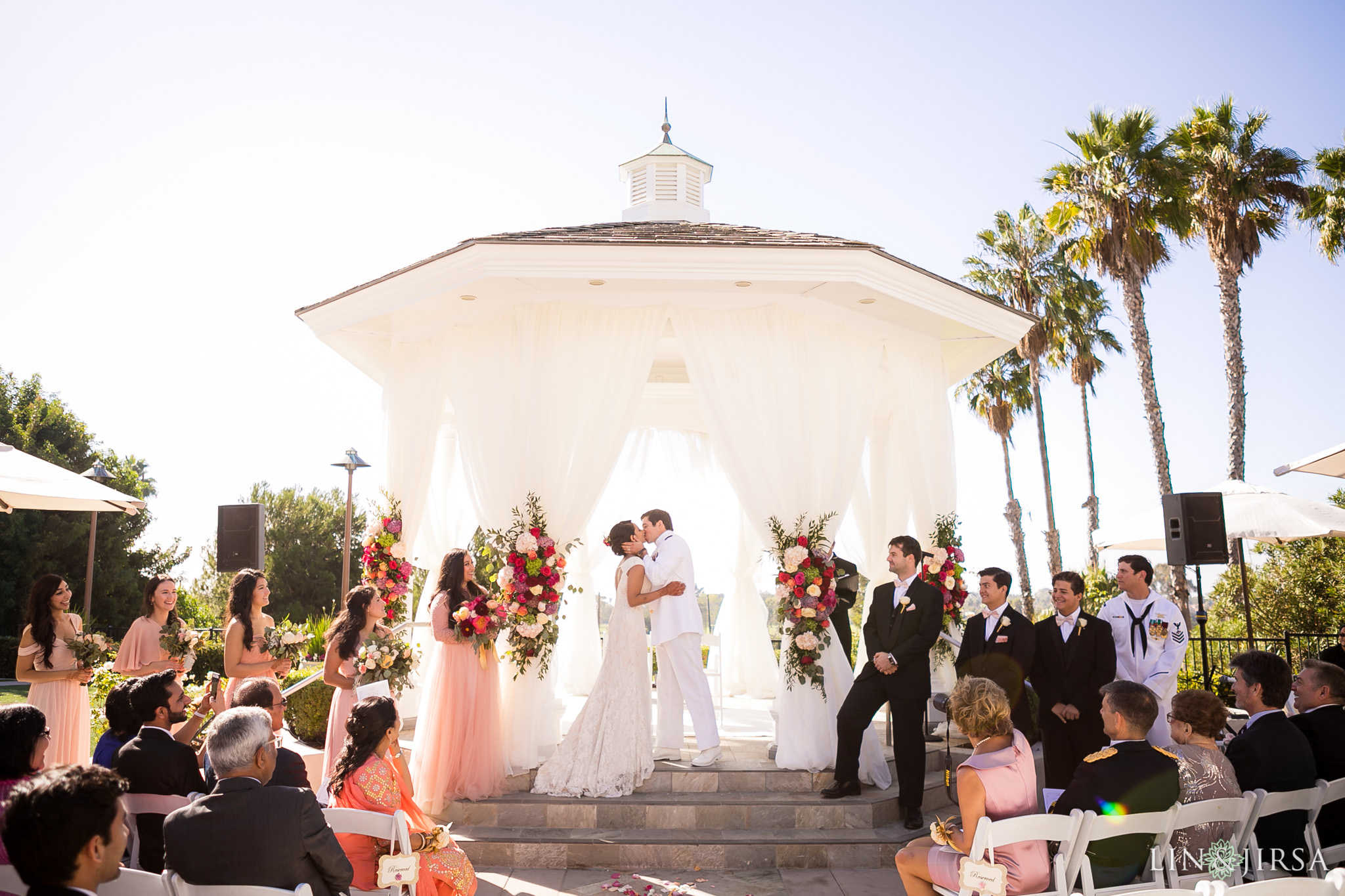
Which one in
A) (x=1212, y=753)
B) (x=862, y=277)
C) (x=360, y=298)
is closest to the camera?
(x=1212, y=753)

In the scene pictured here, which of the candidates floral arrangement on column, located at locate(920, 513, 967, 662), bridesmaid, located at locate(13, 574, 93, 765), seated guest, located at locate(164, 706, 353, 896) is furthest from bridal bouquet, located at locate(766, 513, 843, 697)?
bridesmaid, located at locate(13, 574, 93, 765)

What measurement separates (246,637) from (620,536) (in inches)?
109

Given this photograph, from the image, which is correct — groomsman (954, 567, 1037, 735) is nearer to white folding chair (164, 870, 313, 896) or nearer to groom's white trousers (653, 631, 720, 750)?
groom's white trousers (653, 631, 720, 750)

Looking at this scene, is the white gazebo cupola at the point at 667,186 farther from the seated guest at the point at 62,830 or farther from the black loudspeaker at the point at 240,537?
the seated guest at the point at 62,830

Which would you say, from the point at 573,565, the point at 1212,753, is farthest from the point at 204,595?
the point at 1212,753

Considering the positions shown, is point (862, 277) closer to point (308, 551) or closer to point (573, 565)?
point (573, 565)

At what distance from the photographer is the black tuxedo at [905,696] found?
6121 millimetres

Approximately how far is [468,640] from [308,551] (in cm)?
2947

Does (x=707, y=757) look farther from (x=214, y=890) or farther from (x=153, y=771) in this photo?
(x=214, y=890)

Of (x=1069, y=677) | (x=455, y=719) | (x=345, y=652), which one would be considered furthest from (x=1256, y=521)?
(x=345, y=652)

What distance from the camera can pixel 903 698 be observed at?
6.20 m

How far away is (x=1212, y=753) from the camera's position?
13.3ft

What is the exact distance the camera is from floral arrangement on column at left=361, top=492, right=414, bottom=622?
Result: 797 cm

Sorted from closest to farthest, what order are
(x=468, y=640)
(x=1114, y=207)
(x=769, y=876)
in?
(x=769, y=876) < (x=468, y=640) < (x=1114, y=207)
